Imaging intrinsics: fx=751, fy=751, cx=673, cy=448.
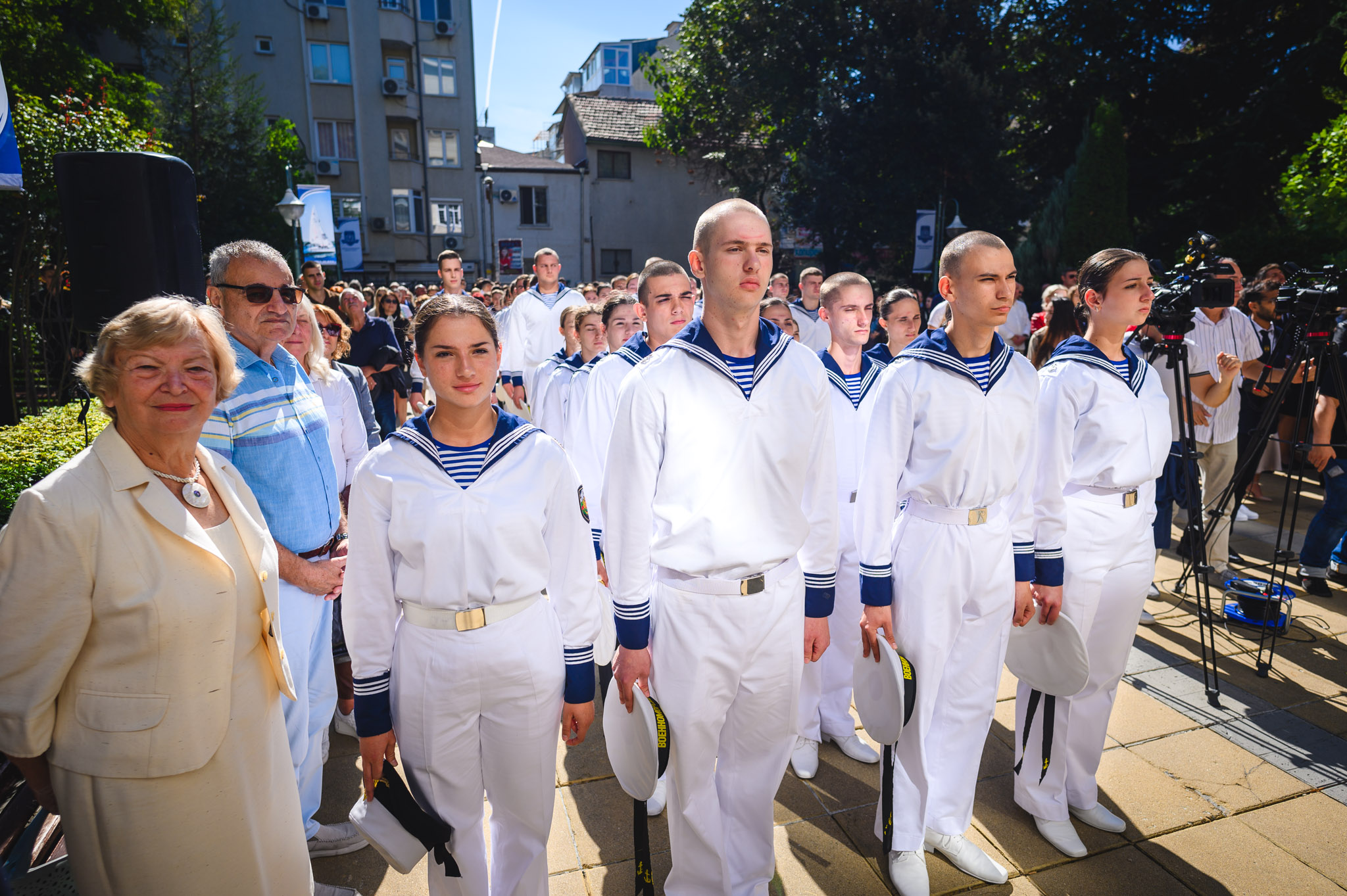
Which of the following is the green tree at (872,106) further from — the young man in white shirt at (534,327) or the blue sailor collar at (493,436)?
the blue sailor collar at (493,436)

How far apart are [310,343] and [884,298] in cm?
387

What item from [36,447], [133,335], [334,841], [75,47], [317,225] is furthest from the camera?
[75,47]

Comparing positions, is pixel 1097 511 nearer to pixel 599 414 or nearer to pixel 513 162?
pixel 599 414

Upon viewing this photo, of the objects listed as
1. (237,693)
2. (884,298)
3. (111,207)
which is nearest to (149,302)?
(237,693)

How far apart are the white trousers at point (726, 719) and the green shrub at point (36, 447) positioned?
3.03 metres

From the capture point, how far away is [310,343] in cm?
385

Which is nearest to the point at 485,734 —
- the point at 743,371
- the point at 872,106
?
the point at 743,371

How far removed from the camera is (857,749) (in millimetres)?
3861

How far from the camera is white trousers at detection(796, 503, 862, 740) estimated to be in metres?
3.98

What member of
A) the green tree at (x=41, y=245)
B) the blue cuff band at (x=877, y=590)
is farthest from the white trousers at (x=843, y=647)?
the green tree at (x=41, y=245)

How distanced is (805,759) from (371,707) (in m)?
2.23

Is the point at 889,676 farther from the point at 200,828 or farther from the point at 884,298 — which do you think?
the point at 884,298

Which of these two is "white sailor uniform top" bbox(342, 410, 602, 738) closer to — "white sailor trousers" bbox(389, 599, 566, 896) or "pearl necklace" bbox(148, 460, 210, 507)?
"white sailor trousers" bbox(389, 599, 566, 896)

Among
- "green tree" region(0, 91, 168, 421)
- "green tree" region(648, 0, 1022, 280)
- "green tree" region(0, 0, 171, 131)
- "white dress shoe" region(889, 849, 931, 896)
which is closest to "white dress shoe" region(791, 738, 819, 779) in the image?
"white dress shoe" region(889, 849, 931, 896)
